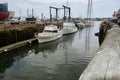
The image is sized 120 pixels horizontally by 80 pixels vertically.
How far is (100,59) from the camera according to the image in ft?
16.3

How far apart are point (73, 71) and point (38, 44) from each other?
16.0m

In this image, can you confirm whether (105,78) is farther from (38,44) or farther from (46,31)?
(46,31)

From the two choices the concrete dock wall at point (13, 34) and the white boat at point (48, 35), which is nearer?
the concrete dock wall at point (13, 34)

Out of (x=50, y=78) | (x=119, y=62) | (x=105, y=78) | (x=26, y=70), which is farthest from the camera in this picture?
(x=26, y=70)

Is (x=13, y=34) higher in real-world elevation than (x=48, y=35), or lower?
higher

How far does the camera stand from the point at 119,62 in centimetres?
467

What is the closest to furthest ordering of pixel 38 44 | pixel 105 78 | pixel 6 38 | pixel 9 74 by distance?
pixel 105 78
pixel 9 74
pixel 6 38
pixel 38 44

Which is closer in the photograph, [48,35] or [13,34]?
[13,34]

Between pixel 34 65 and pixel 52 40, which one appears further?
pixel 52 40

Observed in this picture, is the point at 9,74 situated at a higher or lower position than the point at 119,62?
lower

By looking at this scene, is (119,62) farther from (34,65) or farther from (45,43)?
(45,43)

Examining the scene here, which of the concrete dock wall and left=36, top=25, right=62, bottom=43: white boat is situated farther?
left=36, top=25, right=62, bottom=43: white boat

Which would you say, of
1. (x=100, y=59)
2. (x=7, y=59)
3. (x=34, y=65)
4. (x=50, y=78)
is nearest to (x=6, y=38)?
(x=7, y=59)

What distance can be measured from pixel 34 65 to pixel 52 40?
1723 centimetres
